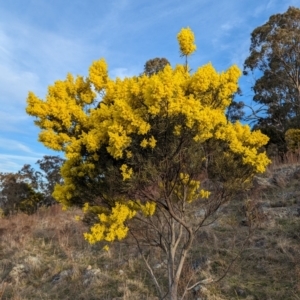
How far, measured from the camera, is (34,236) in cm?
1131

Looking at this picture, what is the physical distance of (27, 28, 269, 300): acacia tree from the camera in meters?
3.77

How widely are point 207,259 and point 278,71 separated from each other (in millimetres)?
18592

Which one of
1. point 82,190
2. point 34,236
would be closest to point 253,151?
point 82,190

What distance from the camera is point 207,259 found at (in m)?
7.27

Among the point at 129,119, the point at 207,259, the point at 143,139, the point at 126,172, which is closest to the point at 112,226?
the point at 126,172

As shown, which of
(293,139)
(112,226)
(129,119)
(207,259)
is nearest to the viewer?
(129,119)

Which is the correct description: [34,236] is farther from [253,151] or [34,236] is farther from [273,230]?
[253,151]

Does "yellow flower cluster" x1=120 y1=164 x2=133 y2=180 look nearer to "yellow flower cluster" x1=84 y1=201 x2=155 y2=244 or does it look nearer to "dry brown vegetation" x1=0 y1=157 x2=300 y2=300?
"yellow flower cluster" x1=84 y1=201 x2=155 y2=244

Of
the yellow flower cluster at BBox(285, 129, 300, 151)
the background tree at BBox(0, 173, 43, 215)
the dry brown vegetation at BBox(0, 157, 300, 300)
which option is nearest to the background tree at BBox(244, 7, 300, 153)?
the yellow flower cluster at BBox(285, 129, 300, 151)

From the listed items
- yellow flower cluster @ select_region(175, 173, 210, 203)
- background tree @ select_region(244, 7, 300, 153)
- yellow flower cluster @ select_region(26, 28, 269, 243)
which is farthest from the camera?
background tree @ select_region(244, 7, 300, 153)

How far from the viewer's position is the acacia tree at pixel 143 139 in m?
3.77

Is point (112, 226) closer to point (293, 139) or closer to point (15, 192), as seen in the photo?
point (293, 139)

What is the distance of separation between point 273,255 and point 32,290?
5331 millimetres

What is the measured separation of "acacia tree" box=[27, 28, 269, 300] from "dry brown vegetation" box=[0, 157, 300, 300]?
1.48 meters
